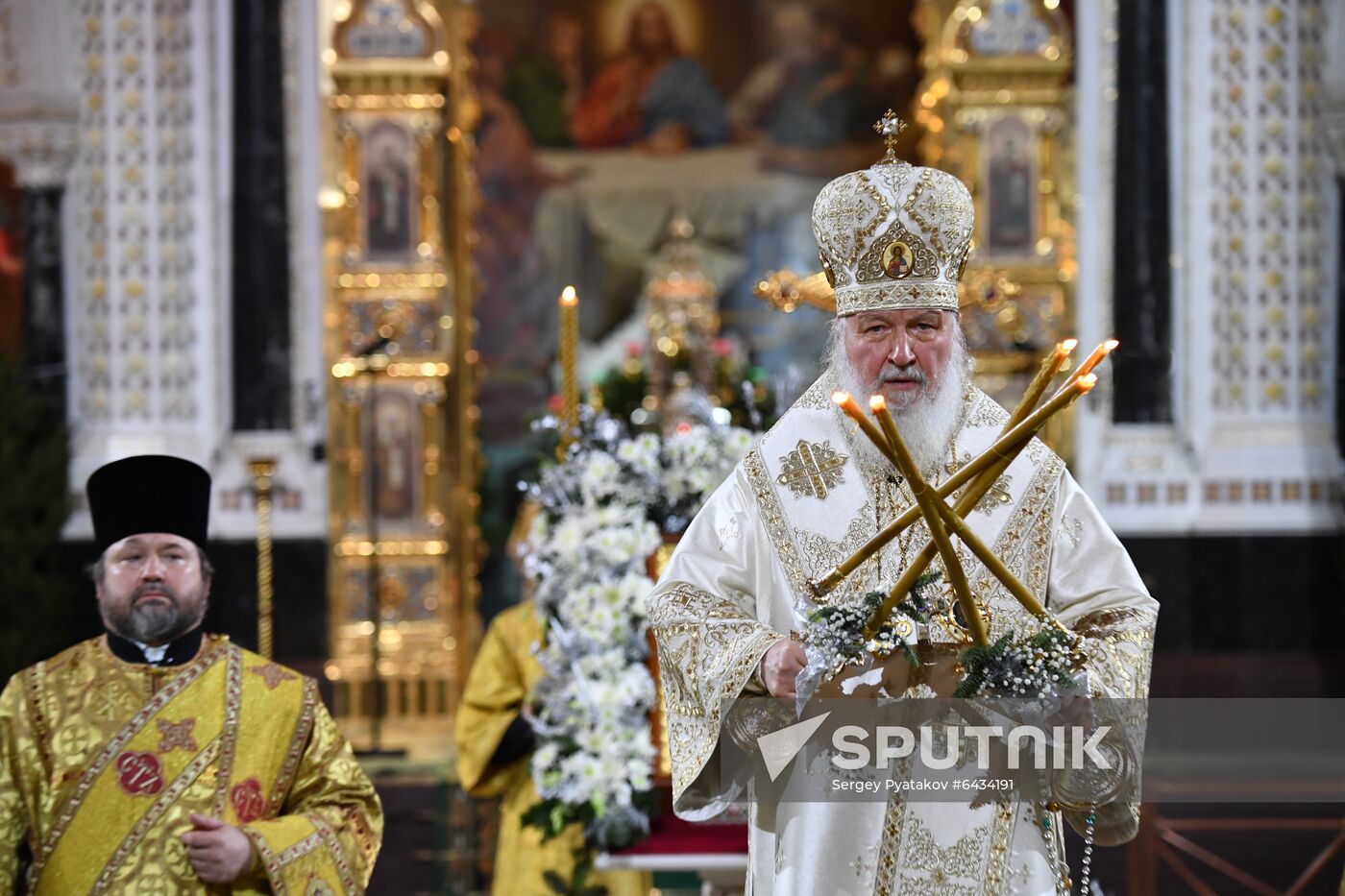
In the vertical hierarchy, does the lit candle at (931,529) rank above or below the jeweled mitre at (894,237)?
below

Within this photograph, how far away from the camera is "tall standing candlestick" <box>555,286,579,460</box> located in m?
5.72

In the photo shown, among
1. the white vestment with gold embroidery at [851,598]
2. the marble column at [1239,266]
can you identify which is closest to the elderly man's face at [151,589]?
the white vestment with gold embroidery at [851,598]

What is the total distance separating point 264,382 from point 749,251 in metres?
4.55

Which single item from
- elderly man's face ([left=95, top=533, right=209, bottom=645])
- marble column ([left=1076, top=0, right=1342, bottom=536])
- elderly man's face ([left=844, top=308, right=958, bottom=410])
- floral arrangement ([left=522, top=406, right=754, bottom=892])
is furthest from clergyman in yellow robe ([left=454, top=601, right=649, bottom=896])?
marble column ([left=1076, top=0, right=1342, bottom=536])

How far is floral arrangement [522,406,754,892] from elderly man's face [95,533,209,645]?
5.47 feet

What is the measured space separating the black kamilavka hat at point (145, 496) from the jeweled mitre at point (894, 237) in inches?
64.7

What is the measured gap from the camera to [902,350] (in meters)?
3.57

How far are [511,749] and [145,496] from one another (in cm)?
237

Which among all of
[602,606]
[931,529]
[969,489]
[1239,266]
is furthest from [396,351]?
[931,529]

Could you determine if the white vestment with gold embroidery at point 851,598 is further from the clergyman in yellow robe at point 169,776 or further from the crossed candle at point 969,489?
the clergyman in yellow robe at point 169,776

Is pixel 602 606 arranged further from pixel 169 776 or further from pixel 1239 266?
pixel 1239 266

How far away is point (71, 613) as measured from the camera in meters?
11.6

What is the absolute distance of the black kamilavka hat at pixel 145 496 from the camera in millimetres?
4254

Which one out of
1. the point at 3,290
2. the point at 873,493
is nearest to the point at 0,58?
the point at 3,290
